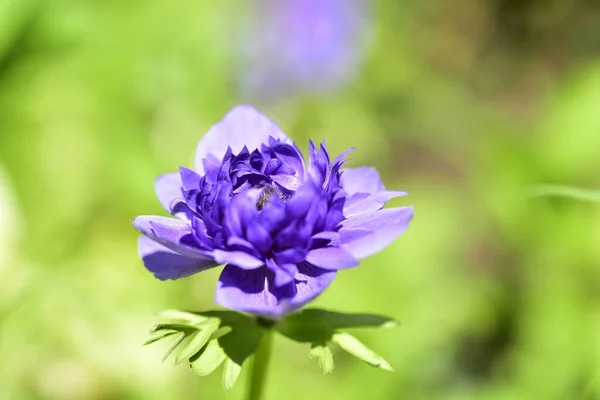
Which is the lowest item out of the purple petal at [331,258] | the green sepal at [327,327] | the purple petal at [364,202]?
the green sepal at [327,327]

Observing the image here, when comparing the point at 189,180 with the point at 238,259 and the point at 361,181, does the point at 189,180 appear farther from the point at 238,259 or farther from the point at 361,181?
the point at 361,181

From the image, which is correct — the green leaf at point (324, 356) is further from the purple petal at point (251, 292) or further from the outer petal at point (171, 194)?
the outer petal at point (171, 194)

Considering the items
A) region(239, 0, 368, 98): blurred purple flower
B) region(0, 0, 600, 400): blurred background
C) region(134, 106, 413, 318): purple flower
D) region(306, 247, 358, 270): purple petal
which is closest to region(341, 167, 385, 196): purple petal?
region(134, 106, 413, 318): purple flower

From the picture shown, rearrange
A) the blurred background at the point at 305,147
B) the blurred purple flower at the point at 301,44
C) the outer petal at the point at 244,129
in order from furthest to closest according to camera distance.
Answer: the blurred purple flower at the point at 301,44 < the blurred background at the point at 305,147 < the outer petal at the point at 244,129

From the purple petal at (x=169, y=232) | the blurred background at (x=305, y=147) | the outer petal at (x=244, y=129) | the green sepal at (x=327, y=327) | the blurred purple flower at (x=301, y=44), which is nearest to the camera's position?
the purple petal at (x=169, y=232)

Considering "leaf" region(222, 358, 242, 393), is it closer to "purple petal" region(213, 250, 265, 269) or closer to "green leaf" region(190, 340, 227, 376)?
"green leaf" region(190, 340, 227, 376)

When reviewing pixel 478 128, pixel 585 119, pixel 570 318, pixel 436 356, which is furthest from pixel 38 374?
pixel 478 128

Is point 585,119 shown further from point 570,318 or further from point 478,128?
point 478,128

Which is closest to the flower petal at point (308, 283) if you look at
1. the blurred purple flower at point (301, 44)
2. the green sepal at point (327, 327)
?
the green sepal at point (327, 327)
